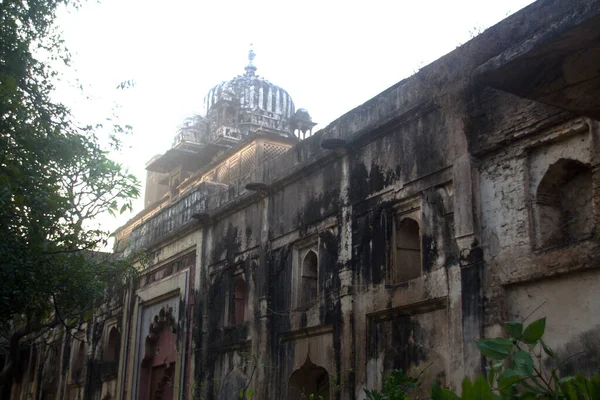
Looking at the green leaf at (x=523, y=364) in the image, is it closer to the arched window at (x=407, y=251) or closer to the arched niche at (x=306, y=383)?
the arched window at (x=407, y=251)

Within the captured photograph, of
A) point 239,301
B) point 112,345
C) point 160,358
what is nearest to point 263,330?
point 239,301

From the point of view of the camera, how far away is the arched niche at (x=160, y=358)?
1284cm

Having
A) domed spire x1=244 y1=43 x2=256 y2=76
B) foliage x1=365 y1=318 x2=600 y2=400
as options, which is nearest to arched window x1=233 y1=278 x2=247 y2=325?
foliage x1=365 y1=318 x2=600 y2=400

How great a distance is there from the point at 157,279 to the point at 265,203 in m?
4.13

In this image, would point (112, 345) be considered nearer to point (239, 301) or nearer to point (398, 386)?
point (239, 301)

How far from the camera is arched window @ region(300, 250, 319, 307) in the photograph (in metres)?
9.48

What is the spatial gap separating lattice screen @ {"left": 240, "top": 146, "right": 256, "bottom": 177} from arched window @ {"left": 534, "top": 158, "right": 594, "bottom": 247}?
7.84 m

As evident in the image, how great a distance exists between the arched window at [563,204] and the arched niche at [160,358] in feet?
25.1

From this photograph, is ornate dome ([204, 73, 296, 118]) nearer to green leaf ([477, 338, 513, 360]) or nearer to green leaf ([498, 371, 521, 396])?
green leaf ([477, 338, 513, 360])

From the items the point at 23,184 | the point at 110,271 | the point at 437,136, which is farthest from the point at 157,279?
the point at 437,136

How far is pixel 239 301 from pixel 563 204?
584cm

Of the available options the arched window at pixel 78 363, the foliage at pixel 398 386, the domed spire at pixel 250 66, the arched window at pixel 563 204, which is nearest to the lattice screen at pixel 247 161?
the arched window at pixel 78 363

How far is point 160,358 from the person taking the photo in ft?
43.6

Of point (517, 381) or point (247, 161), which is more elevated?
point (247, 161)
